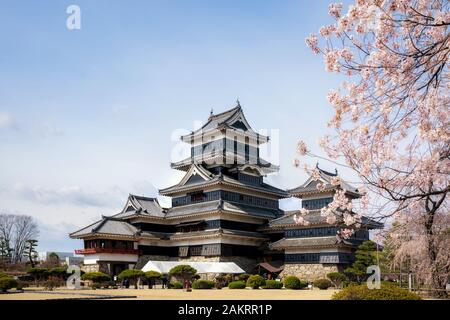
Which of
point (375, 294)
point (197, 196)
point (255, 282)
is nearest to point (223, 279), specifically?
point (255, 282)

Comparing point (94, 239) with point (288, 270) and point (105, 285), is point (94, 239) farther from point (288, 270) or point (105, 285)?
point (288, 270)

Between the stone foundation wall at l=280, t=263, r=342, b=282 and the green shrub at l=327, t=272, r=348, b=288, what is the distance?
1972 millimetres

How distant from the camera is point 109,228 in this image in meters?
48.4

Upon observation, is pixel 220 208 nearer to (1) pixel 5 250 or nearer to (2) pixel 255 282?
(2) pixel 255 282

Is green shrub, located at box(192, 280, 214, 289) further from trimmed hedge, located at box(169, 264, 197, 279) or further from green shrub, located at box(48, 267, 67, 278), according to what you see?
green shrub, located at box(48, 267, 67, 278)

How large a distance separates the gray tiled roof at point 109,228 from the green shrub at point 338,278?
67.0 feet

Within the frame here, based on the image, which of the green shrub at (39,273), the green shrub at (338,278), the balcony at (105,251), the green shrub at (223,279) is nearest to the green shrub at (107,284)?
the green shrub at (39,273)

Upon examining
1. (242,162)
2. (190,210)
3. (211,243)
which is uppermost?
(242,162)

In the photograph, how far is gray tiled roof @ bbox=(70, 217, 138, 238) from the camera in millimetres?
47562

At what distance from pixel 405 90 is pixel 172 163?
159 ft

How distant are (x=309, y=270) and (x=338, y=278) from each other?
168 inches
